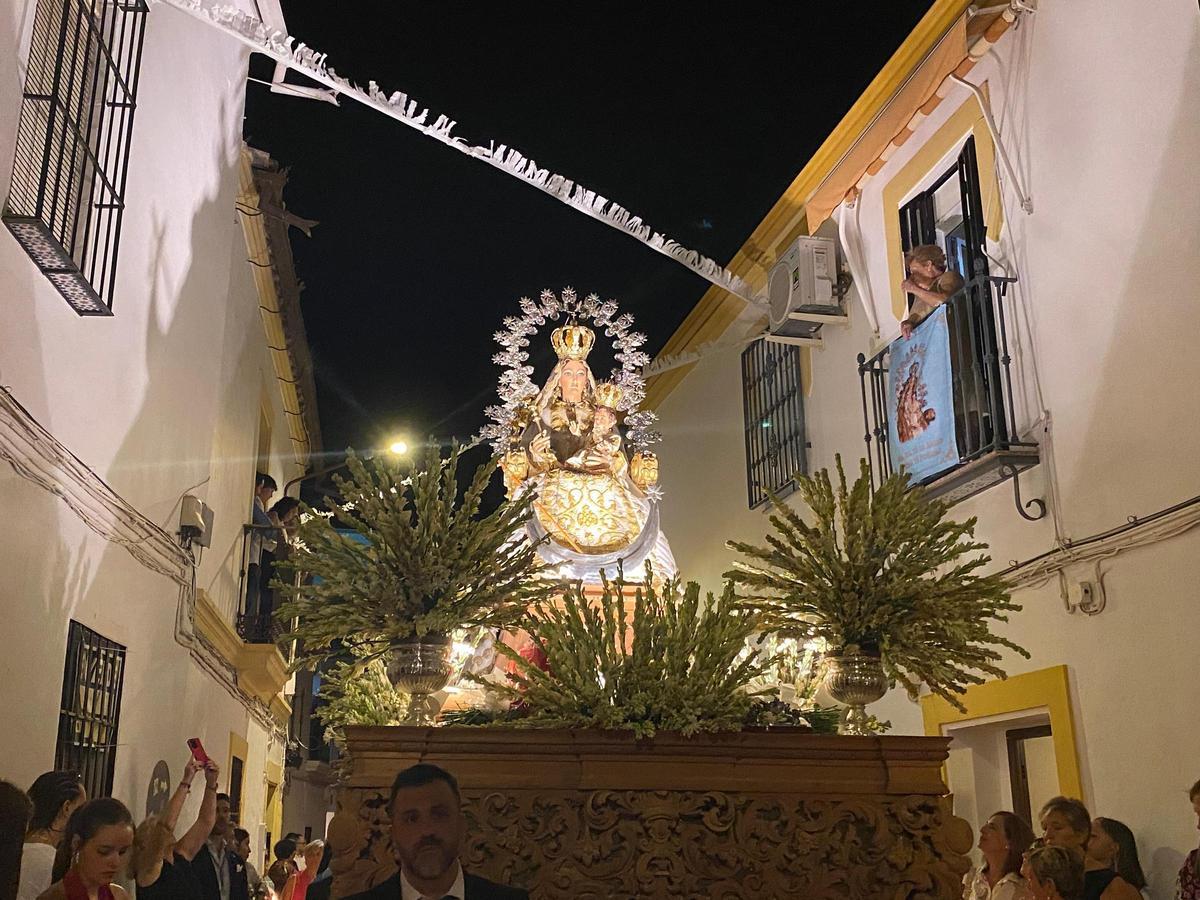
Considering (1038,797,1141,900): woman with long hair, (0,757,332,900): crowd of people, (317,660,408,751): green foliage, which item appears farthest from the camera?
(1038,797,1141,900): woman with long hair

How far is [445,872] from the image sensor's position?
2355mm

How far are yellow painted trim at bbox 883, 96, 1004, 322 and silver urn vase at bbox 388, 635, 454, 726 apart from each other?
4.34m

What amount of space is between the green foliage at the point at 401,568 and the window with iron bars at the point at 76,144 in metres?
1.55

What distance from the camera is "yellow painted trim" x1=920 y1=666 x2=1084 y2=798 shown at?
555 centimetres

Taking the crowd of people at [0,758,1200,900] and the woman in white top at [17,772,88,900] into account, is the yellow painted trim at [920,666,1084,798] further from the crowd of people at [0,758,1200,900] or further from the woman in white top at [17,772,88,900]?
the woman in white top at [17,772,88,900]

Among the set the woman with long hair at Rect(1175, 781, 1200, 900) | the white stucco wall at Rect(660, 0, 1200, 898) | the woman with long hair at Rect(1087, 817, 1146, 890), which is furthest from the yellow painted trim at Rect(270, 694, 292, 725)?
the woman with long hair at Rect(1175, 781, 1200, 900)

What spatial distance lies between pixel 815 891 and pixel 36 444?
3.01 metres

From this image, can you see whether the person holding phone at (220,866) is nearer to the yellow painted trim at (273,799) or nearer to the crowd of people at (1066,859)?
the crowd of people at (1066,859)

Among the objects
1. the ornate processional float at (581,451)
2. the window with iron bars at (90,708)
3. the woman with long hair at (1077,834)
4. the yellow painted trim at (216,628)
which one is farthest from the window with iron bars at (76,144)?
the woman with long hair at (1077,834)

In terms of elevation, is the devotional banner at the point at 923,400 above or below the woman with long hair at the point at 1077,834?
above

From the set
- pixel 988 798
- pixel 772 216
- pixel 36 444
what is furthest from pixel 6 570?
pixel 772 216

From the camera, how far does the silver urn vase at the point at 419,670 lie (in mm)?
3400

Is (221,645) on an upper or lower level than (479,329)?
lower

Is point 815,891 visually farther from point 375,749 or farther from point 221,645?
point 221,645
